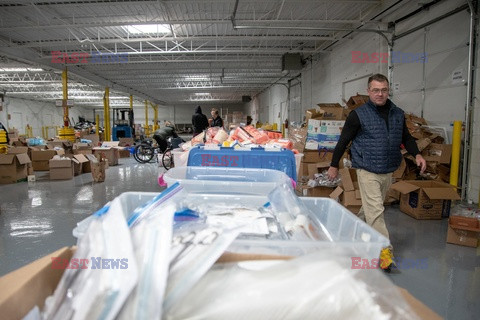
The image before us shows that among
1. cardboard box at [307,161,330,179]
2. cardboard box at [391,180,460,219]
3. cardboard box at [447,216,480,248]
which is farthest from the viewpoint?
cardboard box at [307,161,330,179]

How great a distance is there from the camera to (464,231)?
2.65 metres

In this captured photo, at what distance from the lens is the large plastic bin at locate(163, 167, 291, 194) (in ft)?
4.13

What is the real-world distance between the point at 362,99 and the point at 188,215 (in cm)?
454

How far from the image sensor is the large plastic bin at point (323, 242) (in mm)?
616

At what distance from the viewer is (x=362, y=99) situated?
4660mm

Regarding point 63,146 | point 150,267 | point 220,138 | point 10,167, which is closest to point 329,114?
point 220,138

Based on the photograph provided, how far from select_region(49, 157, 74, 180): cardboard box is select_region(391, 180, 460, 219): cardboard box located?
6.25 meters

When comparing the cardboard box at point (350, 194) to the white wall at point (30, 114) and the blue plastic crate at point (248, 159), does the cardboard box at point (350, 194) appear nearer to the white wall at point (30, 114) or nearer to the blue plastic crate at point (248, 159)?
the blue plastic crate at point (248, 159)

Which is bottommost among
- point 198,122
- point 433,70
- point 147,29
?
point 198,122

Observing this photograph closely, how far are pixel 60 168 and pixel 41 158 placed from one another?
1769mm

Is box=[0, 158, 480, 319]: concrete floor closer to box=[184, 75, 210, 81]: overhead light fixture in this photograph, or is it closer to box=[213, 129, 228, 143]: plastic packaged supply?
box=[213, 129, 228, 143]: plastic packaged supply

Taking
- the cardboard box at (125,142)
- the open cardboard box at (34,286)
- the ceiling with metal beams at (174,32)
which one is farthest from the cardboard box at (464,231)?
the cardboard box at (125,142)

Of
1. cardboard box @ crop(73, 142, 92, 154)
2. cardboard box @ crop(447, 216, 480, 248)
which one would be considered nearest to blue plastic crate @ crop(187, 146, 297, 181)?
cardboard box @ crop(447, 216, 480, 248)

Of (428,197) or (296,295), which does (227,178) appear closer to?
(296,295)
